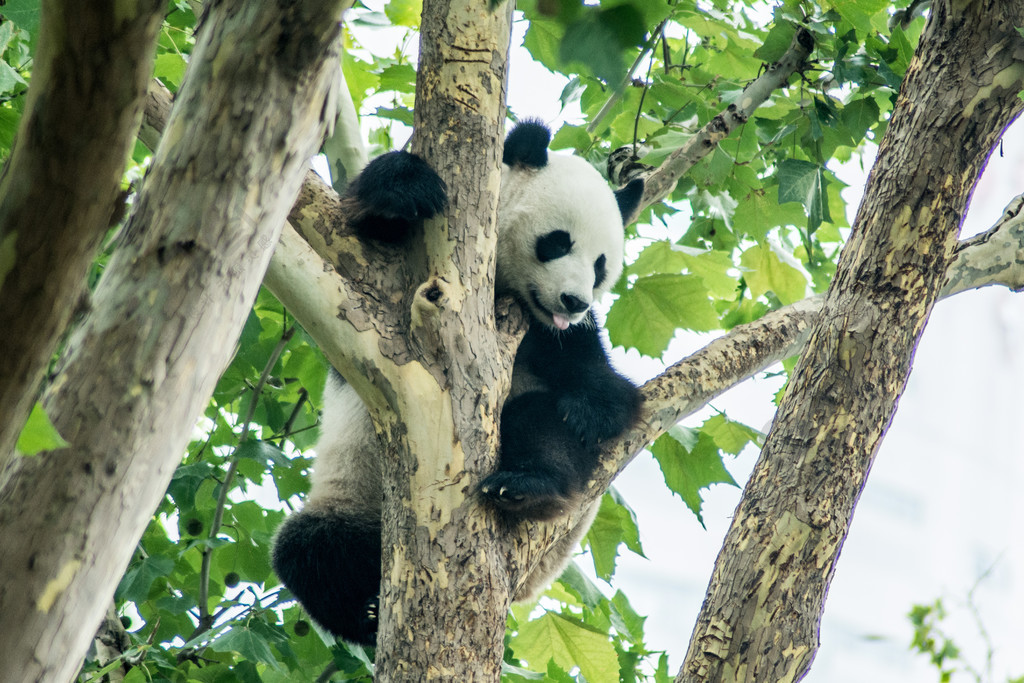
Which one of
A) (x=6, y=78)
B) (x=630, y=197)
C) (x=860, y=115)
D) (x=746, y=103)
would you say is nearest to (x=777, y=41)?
(x=746, y=103)

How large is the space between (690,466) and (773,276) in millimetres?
1117

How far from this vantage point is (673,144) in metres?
3.31

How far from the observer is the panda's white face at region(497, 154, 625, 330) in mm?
2830

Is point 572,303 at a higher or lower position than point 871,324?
higher

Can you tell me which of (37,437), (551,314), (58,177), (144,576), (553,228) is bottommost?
(37,437)

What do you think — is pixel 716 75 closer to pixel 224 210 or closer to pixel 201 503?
pixel 201 503

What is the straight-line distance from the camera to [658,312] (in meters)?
3.08

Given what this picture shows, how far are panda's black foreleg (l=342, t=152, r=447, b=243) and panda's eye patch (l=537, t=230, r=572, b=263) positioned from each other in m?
0.80

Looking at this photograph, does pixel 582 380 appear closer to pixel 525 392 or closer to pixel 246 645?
pixel 525 392

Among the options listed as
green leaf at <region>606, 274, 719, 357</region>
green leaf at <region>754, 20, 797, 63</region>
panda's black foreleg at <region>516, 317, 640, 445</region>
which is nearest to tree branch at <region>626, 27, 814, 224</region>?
green leaf at <region>754, 20, 797, 63</region>

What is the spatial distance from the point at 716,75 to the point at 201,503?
268 cm

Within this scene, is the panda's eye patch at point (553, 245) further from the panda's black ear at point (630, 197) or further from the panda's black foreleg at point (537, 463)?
the panda's black foreleg at point (537, 463)

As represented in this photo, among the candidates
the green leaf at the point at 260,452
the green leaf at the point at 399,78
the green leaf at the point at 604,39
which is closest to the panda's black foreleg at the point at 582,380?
the green leaf at the point at 260,452

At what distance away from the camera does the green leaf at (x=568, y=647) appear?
105 inches
